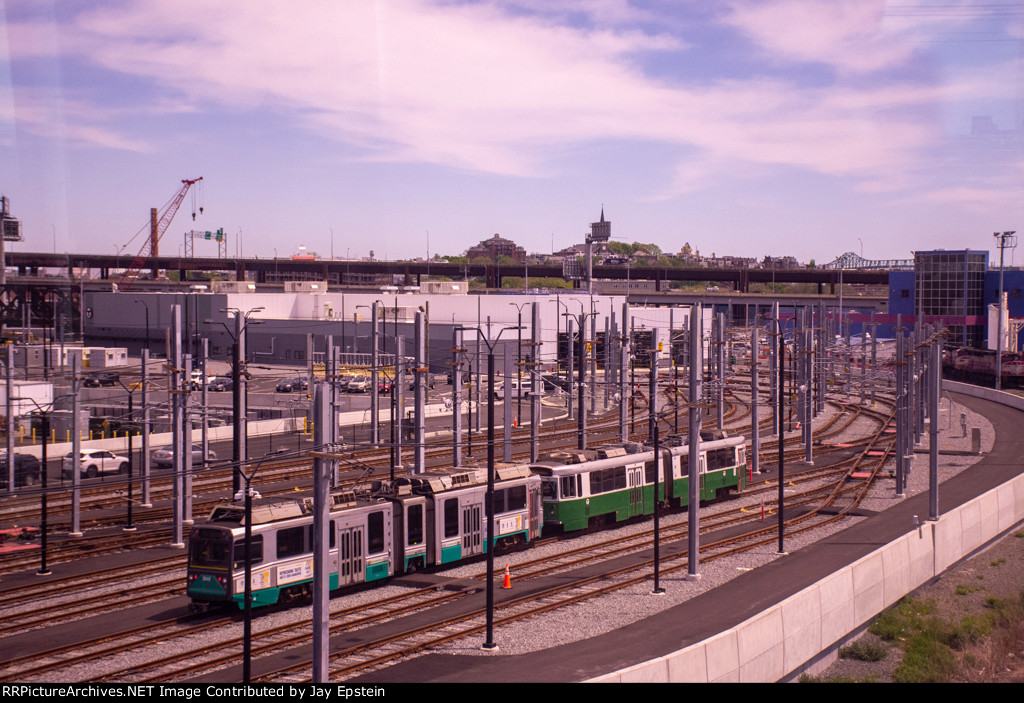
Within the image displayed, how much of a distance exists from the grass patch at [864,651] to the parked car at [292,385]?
39.4 m

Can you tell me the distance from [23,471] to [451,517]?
14848 millimetres

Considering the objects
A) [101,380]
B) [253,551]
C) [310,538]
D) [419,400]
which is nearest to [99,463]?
[419,400]

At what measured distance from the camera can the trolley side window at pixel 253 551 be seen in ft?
53.7

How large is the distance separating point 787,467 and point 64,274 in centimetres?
3123

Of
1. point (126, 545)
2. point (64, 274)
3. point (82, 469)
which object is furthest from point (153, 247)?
point (126, 545)

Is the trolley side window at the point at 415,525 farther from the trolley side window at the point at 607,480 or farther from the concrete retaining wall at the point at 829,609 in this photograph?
the concrete retaining wall at the point at 829,609

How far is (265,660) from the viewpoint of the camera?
1470cm

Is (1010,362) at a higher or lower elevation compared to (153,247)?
lower

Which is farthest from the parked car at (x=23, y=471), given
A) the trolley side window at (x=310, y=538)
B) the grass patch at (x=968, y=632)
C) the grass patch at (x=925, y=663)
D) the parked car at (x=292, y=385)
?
the grass patch at (x=968, y=632)

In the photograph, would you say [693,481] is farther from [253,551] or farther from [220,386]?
[220,386]

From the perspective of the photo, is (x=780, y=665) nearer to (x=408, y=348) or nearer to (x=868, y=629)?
(x=868, y=629)

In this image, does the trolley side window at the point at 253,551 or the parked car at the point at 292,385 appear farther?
the parked car at the point at 292,385

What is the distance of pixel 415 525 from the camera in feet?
64.7

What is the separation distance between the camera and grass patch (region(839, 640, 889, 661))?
56.3 ft
